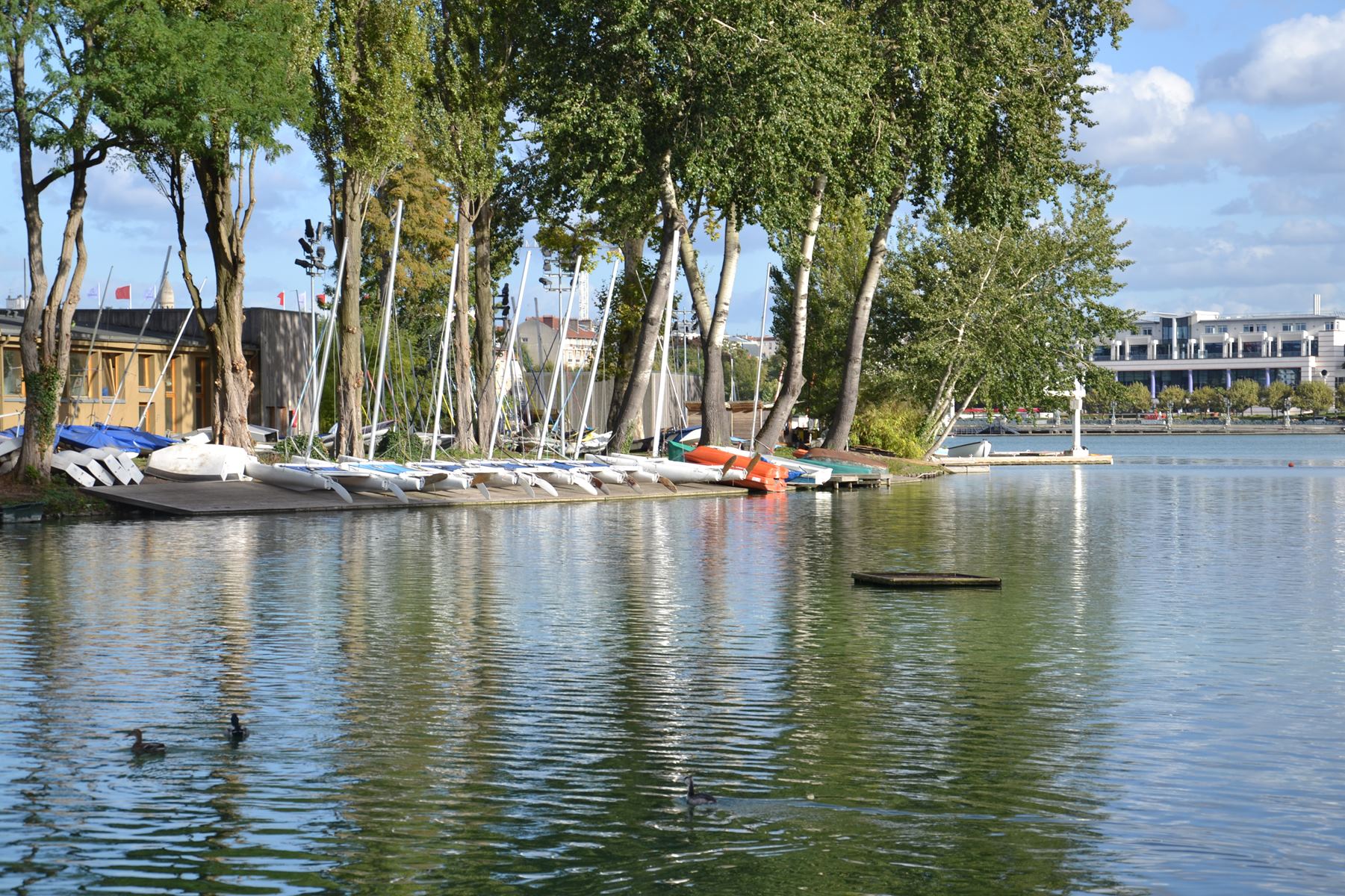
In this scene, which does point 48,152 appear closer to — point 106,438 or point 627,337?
point 106,438

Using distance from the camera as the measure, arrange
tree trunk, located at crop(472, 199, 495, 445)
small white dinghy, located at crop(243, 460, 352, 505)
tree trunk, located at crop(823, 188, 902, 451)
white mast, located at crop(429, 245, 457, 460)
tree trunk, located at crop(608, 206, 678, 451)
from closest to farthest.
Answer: small white dinghy, located at crop(243, 460, 352, 505) → white mast, located at crop(429, 245, 457, 460) → tree trunk, located at crop(472, 199, 495, 445) → tree trunk, located at crop(608, 206, 678, 451) → tree trunk, located at crop(823, 188, 902, 451)

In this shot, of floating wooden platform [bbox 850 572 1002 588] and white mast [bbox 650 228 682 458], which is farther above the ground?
white mast [bbox 650 228 682 458]

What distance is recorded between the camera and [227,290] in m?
36.8

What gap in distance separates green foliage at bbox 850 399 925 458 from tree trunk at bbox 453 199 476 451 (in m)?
21.2

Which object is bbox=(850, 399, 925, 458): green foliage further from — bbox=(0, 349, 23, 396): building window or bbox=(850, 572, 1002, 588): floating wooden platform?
bbox=(850, 572, 1002, 588): floating wooden platform

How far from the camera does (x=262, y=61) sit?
33.1m

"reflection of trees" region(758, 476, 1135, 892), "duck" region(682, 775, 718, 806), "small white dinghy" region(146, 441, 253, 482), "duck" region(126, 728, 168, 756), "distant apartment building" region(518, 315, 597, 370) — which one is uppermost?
"distant apartment building" region(518, 315, 597, 370)

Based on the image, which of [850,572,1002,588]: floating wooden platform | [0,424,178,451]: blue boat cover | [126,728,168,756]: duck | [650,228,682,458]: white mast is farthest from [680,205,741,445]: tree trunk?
[126,728,168,756]: duck

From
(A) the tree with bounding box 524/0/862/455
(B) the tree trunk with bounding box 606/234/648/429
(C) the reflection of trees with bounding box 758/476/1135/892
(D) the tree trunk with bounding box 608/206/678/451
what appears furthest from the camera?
(B) the tree trunk with bounding box 606/234/648/429

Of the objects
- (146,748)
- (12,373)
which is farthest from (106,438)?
(146,748)

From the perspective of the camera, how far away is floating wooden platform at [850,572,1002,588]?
1977 cm

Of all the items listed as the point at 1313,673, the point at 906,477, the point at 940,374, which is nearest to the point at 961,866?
the point at 1313,673

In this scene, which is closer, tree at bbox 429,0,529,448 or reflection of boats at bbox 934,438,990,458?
tree at bbox 429,0,529,448

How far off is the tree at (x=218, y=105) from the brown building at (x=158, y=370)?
905 cm
